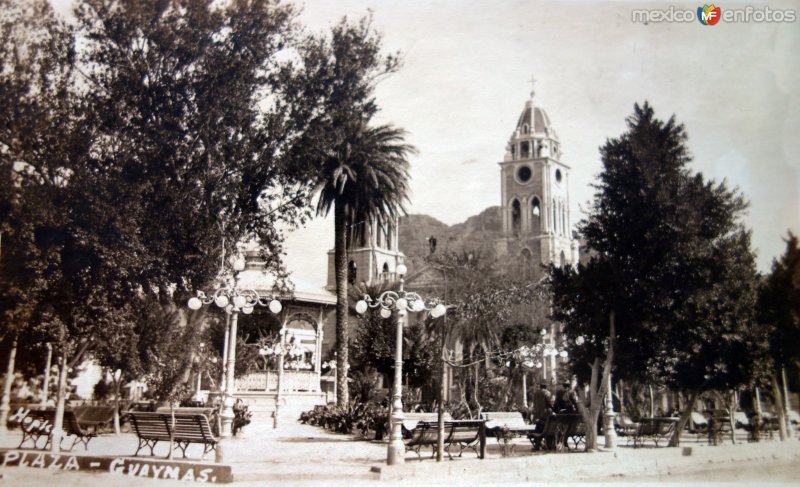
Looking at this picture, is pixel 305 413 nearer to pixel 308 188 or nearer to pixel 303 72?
pixel 308 188

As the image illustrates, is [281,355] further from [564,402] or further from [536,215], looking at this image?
[536,215]

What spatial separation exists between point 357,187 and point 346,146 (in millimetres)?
2059

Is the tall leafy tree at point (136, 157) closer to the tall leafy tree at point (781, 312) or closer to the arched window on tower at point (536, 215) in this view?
the tall leafy tree at point (781, 312)

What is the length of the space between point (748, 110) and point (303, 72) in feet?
34.4

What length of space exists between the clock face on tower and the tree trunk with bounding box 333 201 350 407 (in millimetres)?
24465

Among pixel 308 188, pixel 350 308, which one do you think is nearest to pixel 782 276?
pixel 308 188

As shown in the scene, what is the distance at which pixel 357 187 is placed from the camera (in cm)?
2320

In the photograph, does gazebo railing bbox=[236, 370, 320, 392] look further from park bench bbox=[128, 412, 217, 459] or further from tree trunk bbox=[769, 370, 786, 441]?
tree trunk bbox=[769, 370, 786, 441]

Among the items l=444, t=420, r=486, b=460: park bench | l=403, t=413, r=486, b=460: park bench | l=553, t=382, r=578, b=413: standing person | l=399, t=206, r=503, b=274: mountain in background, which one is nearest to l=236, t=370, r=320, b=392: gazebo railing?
l=399, t=206, r=503, b=274: mountain in background

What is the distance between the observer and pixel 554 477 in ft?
35.9

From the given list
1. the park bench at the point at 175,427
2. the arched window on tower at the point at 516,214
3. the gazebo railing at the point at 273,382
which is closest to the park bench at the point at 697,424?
the gazebo railing at the point at 273,382

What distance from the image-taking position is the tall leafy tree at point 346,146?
59.2 feet

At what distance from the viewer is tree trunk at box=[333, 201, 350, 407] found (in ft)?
69.7

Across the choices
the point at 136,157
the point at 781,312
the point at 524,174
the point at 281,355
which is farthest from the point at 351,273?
the point at 524,174
